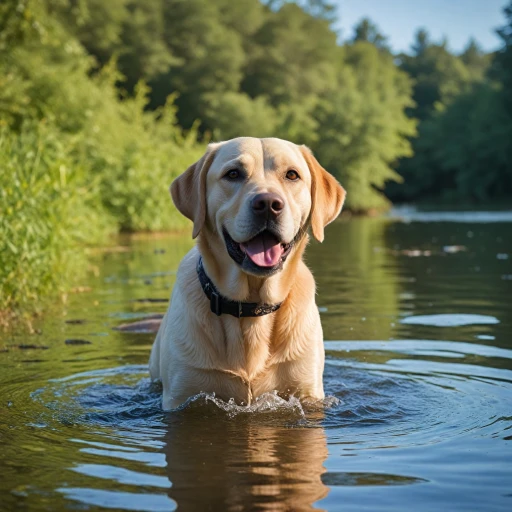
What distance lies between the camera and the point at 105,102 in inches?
1011

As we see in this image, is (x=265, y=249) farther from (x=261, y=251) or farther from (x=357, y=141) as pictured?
(x=357, y=141)

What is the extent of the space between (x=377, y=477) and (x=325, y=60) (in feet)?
225

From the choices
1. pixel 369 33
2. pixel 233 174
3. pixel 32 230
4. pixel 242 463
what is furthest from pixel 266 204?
pixel 369 33

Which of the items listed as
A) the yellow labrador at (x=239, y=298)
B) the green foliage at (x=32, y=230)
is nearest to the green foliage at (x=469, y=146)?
the green foliage at (x=32, y=230)

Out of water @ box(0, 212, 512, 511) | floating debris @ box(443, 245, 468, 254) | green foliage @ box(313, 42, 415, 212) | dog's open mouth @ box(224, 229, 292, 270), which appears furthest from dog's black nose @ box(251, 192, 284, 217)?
green foliage @ box(313, 42, 415, 212)

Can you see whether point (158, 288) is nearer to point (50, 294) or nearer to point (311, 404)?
point (50, 294)

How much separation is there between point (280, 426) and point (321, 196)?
1.54 meters

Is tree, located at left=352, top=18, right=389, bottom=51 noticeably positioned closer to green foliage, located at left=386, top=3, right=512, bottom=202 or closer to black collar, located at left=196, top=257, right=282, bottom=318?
green foliage, located at left=386, top=3, right=512, bottom=202

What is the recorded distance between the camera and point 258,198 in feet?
15.2

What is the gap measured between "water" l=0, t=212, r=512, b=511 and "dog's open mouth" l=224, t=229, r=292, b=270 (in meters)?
0.88

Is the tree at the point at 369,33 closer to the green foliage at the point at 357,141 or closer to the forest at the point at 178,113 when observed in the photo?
the forest at the point at 178,113

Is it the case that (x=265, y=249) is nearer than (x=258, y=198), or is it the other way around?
(x=258, y=198)

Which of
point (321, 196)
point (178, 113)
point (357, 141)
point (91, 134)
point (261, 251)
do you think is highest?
point (178, 113)

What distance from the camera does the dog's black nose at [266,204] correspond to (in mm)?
4625
